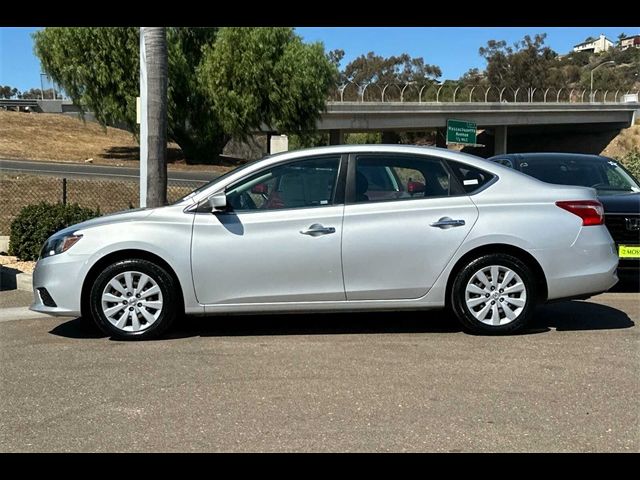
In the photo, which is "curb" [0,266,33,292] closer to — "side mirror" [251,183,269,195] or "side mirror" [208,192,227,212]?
"side mirror" [208,192,227,212]

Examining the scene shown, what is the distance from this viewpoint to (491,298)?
610cm

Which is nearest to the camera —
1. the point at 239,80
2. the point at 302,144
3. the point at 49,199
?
the point at 49,199

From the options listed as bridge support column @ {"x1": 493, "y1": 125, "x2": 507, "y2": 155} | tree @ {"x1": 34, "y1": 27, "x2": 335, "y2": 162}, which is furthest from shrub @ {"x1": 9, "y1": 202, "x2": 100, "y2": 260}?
bridge support column @ {"x1": 493, "y1": 125, "x2": 507, "y2": 155}

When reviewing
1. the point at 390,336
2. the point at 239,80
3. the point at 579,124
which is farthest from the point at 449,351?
the point at 579,124

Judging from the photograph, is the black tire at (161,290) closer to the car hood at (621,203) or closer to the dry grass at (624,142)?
the car hood at (621,203)

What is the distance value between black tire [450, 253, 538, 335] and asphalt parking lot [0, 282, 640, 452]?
12 centimetres

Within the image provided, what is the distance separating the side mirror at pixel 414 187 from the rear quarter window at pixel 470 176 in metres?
0.33

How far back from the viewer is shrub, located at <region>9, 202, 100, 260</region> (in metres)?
9.91

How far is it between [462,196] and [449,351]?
1410 millimetres

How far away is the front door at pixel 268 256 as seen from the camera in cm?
598

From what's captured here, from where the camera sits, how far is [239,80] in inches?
1533

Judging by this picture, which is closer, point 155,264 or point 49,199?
point 155,264

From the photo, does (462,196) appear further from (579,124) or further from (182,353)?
(579,124)

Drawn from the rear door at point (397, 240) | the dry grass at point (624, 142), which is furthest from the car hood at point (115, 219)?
the dry grass at point (624, 142)
